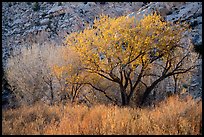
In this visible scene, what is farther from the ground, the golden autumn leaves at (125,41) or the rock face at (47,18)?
the golden autumn leaves at (125,41)

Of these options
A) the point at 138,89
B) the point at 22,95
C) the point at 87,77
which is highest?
the point at 87,77

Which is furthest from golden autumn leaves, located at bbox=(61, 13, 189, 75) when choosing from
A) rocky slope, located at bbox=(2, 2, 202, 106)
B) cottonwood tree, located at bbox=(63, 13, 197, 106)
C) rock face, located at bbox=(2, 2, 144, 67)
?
rock face, located at bbox=(2, 2, 144, 67)

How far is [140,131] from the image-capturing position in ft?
24.2

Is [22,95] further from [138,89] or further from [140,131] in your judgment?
[140,131]

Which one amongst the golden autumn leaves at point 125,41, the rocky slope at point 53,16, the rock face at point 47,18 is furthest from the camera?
the rock face at point 47,18

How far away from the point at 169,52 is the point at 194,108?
783 centimetres

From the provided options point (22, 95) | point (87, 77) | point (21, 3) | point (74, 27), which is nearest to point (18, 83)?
point (22, 95)

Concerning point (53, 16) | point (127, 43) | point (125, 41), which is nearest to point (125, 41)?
point (125, 41)

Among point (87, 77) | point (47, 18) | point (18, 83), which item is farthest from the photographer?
point (47, 18)

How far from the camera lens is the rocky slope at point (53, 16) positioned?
34850 millimetres

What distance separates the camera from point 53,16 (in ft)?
146

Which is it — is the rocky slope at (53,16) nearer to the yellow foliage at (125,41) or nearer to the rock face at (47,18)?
the rock face at (47,18)

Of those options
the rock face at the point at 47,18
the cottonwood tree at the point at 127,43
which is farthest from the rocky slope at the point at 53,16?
the cottonwood tree at the point at 127,43

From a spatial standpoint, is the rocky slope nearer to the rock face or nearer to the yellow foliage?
the rock face
